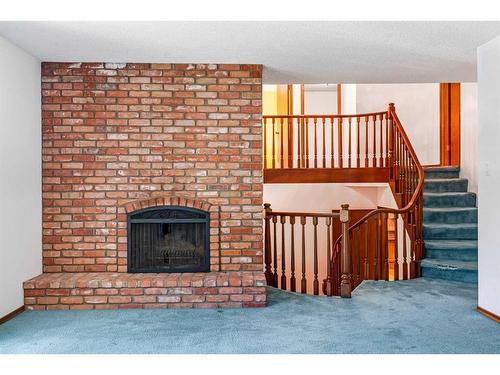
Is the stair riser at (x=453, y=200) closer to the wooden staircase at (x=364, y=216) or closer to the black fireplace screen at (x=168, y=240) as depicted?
the wooden staircase at (x=364, y=216)

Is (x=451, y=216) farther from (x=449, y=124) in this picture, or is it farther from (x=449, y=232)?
(x=449, y=124)

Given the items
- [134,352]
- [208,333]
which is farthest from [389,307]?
[134,352]

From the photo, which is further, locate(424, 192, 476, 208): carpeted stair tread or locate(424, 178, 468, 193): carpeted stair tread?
locate(424, 178, 468, 193): carpeted stair tread

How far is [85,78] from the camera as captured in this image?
4.30 meters

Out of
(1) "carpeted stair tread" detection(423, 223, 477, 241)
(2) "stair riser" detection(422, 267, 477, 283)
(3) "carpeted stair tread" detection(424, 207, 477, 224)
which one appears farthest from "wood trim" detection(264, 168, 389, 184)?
(2) "stair riser" detection(422, 267, 477, 283)

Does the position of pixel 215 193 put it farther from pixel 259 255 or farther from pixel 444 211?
pixel 444 211

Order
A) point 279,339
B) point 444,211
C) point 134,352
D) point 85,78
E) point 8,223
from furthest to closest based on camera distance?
point 444,211
point 85,78
point 8,223
point 279,339
point 134,352

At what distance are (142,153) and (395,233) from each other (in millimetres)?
2972

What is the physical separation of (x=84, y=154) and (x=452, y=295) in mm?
3761

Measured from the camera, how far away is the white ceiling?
331 centimetres

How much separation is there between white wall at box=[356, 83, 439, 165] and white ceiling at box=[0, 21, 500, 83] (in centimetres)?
282

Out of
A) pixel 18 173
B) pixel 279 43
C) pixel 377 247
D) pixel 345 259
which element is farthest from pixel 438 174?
pixel 18 173

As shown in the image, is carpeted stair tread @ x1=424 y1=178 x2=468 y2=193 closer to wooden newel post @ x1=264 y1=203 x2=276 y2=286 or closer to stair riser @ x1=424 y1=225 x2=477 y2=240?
stair riser @ x1=424 y1=225 x2=477 y2=240

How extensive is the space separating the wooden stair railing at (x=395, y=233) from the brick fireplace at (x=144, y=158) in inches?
35.0
